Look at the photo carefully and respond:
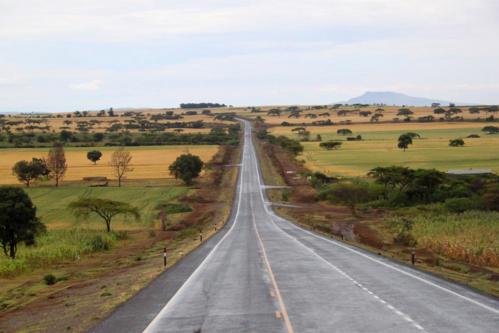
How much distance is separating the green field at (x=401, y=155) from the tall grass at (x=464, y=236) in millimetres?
49720

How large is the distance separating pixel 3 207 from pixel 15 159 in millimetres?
96169

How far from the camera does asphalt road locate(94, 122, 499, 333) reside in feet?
53.6

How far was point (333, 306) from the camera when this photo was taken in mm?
18734

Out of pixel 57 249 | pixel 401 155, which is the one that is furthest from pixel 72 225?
pixel 401 155

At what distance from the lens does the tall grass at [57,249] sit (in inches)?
1576

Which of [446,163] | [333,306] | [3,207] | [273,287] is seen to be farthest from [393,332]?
[446,163]

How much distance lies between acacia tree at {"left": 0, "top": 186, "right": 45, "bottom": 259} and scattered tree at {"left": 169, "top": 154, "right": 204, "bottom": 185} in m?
51.5

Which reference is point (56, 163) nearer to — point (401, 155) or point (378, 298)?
point (401, 155)

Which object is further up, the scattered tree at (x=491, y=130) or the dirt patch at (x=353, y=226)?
the scattered tree at (x=491, y=130)

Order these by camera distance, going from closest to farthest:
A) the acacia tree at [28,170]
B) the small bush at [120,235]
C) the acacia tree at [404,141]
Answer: the small bush at [120,235] < the acacia tree at [28,170] < the acacia tree at [404,141]

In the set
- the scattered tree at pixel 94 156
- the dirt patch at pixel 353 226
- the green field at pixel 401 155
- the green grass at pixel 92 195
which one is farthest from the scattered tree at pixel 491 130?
the green grass at pixel 92 195

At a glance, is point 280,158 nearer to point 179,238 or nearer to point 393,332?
point 179,238

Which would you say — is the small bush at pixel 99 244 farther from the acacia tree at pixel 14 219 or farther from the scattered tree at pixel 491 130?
the scattered tree at pixel 491 130

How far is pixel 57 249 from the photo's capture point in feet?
151
